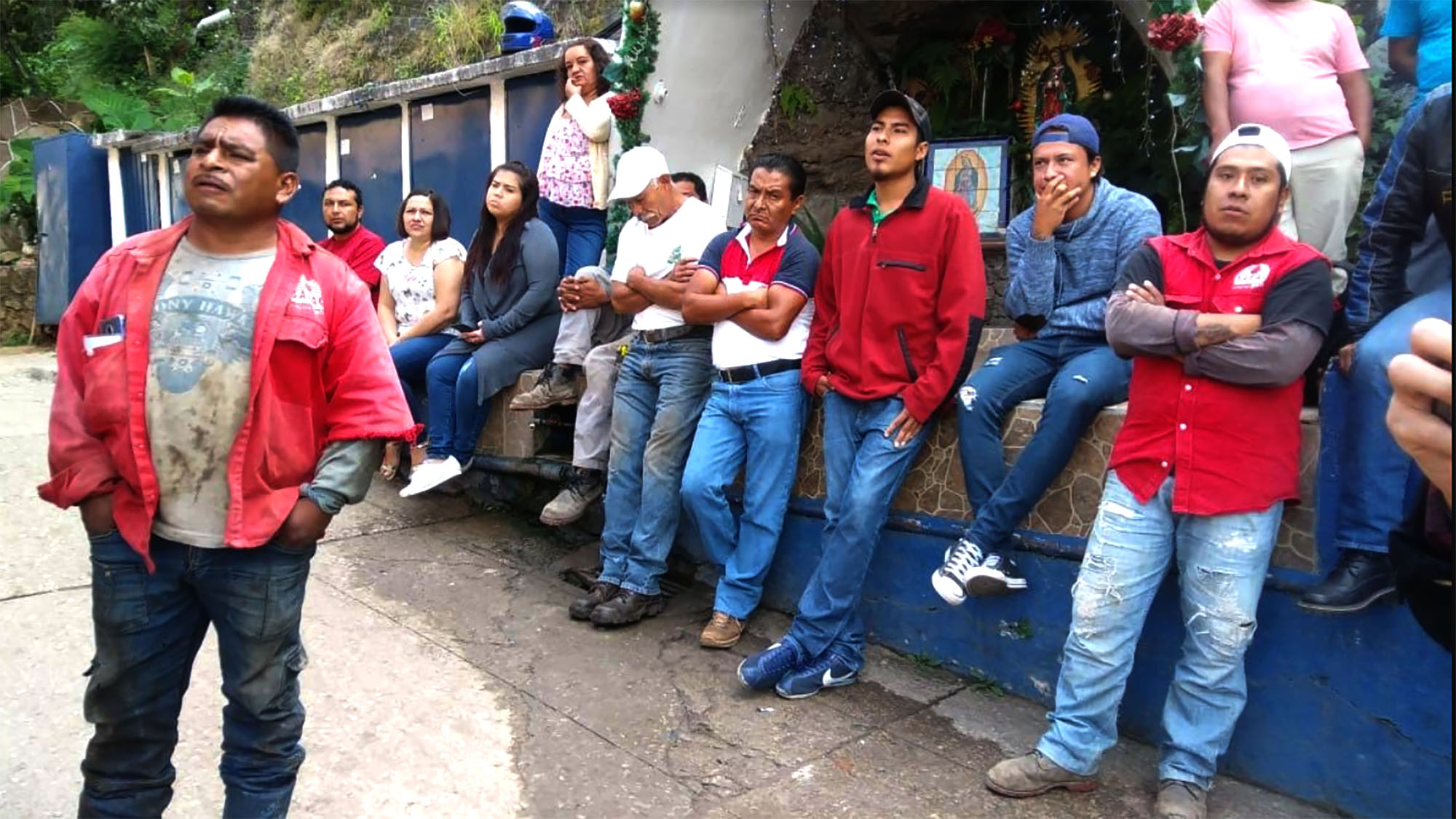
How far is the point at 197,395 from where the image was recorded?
233 cm

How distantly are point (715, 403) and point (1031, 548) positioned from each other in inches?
55.0

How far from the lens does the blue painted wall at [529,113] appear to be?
6.95 meters

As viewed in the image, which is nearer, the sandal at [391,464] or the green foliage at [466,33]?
the sandal at [391,464]

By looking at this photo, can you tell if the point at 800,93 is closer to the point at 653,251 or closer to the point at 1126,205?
the point at 653,251

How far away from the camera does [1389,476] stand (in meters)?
2.88

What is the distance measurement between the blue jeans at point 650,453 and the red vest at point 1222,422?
200cm

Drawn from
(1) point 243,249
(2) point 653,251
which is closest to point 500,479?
(2) point 653,251

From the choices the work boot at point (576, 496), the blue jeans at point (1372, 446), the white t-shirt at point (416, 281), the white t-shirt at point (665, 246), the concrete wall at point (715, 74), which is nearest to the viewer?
the blue jeans at point (1372, 446)

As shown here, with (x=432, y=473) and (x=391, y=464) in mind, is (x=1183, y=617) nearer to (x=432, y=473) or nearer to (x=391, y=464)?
(x=432, y=473)

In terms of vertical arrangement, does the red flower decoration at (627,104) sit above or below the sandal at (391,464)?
above

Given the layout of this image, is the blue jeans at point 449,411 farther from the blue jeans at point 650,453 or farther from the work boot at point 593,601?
the work boot at point 593,601

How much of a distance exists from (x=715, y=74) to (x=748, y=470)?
9.37ft

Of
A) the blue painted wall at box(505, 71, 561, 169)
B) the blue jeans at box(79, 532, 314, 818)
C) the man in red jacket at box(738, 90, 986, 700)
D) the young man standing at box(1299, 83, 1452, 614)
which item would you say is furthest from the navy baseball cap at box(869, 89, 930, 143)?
the blue painted wall at box(505, 71, 561, 169)

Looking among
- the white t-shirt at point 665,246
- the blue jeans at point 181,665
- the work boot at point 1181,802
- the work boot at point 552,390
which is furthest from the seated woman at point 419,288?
the work boot at point 1181,802
